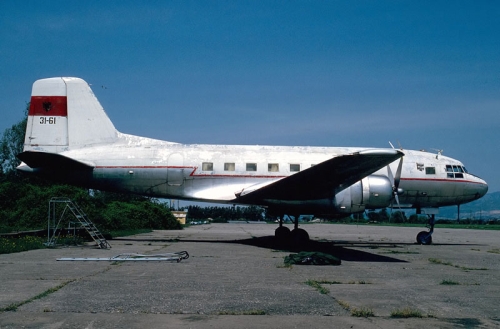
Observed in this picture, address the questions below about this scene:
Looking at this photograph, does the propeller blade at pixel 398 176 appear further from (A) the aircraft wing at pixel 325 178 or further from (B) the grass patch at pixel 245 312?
(B) the grass patch at pixel 245 312

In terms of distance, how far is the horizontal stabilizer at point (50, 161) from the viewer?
58.1 feet

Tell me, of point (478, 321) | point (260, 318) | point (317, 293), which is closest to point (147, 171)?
point (317, 293)

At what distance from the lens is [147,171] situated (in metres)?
19.7

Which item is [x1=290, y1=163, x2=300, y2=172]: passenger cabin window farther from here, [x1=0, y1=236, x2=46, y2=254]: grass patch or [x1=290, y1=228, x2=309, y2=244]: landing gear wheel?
[x1=0, y1=236, x2=46, y2=254]: grass patch

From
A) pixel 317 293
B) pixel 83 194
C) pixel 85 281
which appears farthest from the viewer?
pixel 83 194

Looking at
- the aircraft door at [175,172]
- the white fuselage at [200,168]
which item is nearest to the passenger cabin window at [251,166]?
the white fuselage at [200,168]

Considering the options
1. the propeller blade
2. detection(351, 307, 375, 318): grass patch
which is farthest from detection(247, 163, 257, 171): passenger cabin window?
detection(351, 307, 375, 318): grass patch

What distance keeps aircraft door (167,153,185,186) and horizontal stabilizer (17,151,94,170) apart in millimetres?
3192

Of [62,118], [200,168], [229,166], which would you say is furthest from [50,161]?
[229,166]

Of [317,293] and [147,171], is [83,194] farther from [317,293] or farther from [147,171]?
[317,293]

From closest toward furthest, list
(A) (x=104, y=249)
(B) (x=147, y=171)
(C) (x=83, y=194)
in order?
(A) (x=104, y=249) → (B) (x=147, y=171) → (C) (x=83, y=194)

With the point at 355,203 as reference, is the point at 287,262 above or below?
below

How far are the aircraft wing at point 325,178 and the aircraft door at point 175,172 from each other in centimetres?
273

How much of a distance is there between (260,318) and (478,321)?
3051mm
